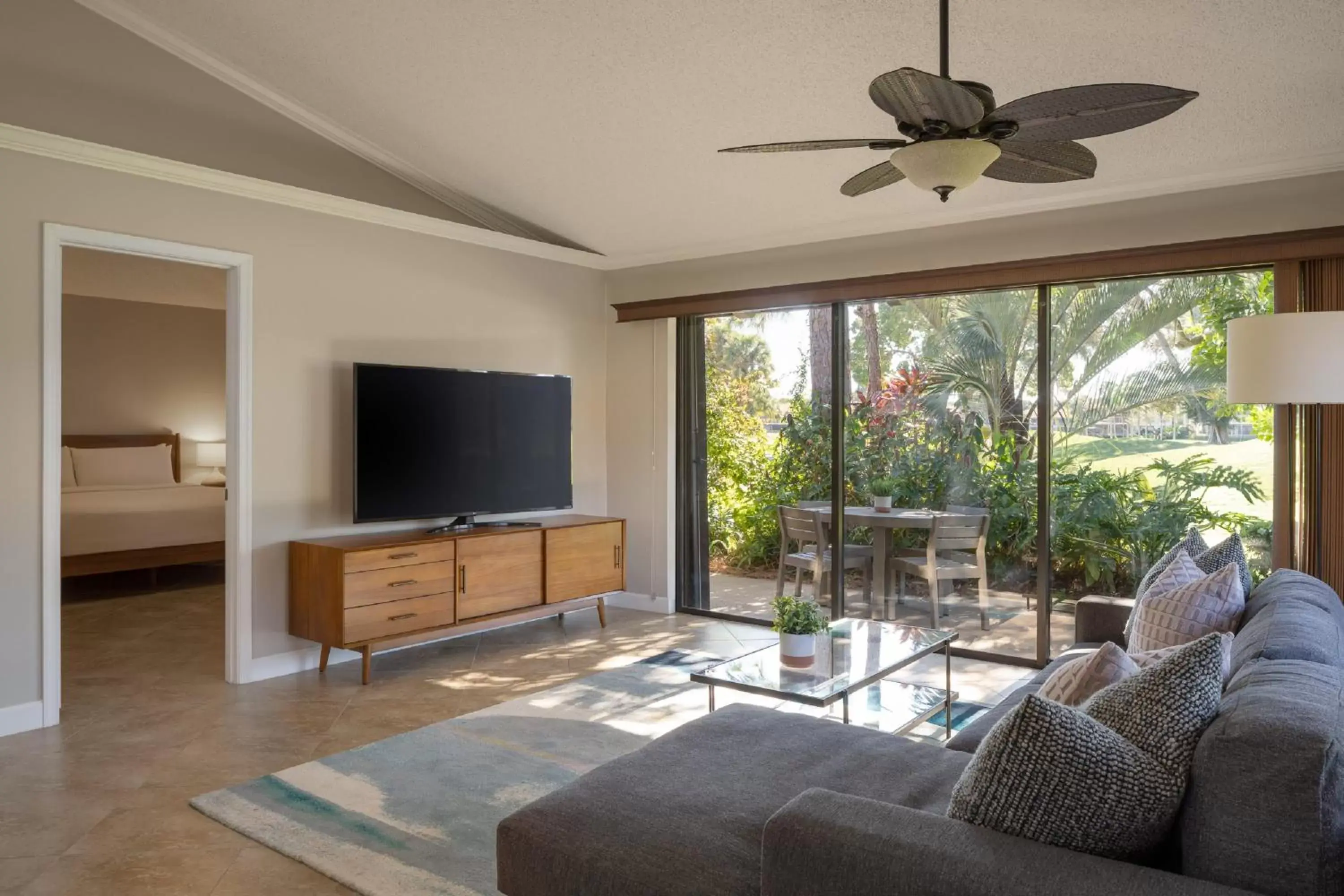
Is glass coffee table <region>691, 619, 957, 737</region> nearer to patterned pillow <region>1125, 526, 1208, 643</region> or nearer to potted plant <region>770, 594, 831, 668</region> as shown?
potted plant <region>770, 594, 831, 668</region>

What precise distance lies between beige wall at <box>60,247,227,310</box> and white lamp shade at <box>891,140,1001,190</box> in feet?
20.8

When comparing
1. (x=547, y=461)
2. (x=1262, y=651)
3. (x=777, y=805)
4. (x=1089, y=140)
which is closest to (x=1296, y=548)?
(x=1089, y=140)

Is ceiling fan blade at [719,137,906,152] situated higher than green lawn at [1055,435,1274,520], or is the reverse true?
ceiling fan blade at [719,137,906,152]

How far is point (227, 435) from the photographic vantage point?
453 centimetres

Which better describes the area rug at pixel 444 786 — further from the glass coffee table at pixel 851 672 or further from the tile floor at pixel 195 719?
the glass coffee table at pixel 851 672

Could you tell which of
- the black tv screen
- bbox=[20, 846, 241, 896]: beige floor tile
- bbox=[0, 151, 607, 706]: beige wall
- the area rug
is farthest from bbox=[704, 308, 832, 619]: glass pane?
bbox=[20, 846, 241, 896]: beige floor tile

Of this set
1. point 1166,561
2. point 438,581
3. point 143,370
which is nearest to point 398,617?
point 438,581

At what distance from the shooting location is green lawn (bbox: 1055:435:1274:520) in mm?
4270

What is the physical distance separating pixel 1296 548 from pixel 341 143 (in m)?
5.17

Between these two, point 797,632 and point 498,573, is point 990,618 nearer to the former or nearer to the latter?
Answer: point 797,632

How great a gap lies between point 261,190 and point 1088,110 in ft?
12.5

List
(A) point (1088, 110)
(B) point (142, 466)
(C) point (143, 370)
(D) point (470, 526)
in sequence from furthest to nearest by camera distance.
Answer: (C) point (143, 370)
(B) point (142, 466)
(D) point (470, 526)
(A) point (1088, 110)

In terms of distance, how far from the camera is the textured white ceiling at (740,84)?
11.1ft

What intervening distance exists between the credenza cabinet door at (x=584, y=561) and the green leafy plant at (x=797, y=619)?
225 centimetres
